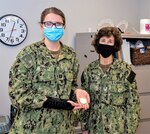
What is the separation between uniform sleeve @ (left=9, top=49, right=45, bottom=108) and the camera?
5.10ft

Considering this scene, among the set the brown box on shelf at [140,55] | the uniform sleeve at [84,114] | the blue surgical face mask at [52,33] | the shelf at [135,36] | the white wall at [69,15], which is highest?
Result: the white wall at [69,15]

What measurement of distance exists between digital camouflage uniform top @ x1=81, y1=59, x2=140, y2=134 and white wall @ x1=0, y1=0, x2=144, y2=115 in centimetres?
112

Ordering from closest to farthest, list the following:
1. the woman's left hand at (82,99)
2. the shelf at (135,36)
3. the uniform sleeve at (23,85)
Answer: the uniform sleeve at (23,85) < the woman's left hand at (82,99) < the shelf at (135,36)

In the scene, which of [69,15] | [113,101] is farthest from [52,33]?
[69,15]

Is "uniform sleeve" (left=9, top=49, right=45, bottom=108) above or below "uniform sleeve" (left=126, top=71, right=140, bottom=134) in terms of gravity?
above

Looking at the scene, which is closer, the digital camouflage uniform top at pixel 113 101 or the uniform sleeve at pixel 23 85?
the uniform sleeve at pixel 23 85

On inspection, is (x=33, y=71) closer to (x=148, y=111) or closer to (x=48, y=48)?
(x=48, y=48)

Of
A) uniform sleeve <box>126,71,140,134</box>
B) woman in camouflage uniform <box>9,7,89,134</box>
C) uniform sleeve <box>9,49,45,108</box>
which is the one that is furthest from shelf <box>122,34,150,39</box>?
uniform sleeve <box>9,49,45,108</box>

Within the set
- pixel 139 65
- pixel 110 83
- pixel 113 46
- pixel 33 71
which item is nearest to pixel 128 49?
pixel 139 65

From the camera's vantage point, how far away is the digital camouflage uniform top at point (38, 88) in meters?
1.57

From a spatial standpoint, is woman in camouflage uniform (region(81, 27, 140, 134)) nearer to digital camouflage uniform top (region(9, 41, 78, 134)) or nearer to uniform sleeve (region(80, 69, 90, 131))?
uniform sleeve (region(80, 69, 90, 131))

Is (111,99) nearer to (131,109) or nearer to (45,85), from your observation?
(131,109)

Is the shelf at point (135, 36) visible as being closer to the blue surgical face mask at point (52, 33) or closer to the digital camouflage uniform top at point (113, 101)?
the digital camouflage uniform top at point (113, 101)

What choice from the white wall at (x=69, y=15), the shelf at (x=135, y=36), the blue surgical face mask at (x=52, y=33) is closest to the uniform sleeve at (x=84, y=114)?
the blue surgical face mask at (x=52, y=33)
